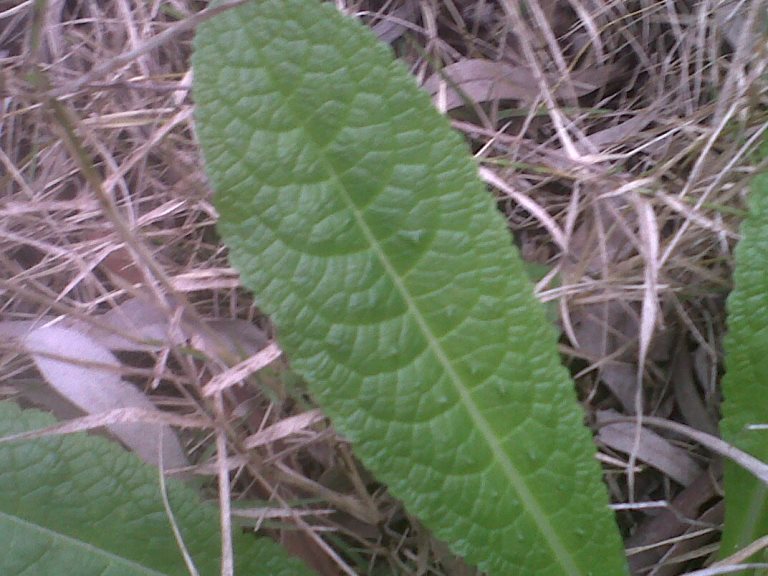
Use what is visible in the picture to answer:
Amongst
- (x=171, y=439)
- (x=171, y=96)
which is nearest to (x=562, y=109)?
(x=171, y=96)

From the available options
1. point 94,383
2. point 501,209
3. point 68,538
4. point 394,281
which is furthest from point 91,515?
point 501,209

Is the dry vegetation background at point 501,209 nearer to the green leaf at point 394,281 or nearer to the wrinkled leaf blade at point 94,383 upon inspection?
the wrinkled leaf blade at point 94,383

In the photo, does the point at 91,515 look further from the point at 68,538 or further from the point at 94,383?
the point at 94,383

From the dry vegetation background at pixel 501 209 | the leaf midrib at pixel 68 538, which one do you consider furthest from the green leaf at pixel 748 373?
the leaf midrib at pixel 68 538

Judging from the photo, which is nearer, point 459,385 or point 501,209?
point 459,385

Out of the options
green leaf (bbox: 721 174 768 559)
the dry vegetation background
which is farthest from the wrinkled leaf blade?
green leaf (bbox: 721 174 768 559)

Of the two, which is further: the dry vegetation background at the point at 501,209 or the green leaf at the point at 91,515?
the dry vegetation background at the point at 501,209

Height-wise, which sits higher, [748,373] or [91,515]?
[91,515]
